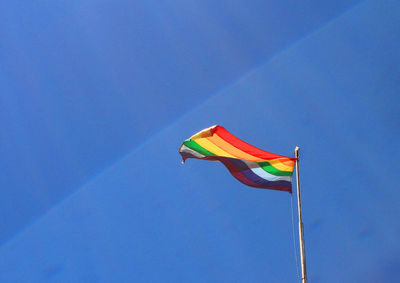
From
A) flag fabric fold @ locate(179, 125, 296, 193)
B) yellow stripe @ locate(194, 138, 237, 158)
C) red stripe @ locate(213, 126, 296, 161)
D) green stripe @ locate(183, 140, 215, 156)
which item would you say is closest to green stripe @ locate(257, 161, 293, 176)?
flag fabric fold @ locate(179, 125, 296, 193)

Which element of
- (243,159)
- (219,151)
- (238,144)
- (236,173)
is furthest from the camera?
(238,144)

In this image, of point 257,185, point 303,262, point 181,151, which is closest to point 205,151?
point 181,151

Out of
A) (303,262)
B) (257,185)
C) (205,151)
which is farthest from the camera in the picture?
(205,151)

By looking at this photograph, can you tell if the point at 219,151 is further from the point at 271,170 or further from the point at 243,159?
the point at 271,170

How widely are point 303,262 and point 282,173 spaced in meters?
1.29

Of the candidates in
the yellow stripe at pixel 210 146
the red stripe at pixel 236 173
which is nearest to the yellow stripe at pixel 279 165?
the red stripe at pixel 236 173

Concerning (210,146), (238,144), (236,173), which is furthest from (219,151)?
(236,173)

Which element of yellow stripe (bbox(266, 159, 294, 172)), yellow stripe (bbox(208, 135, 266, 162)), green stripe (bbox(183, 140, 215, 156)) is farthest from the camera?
green stripe (bbox(183, 140, 215, 156))

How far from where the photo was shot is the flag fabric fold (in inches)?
225

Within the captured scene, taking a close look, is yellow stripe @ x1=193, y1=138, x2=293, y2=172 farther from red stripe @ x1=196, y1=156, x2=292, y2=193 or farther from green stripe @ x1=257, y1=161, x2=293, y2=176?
red stripe @ x1=196, y1=156, x2=292, y2=193

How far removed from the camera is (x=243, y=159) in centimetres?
599

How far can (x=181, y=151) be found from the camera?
20.2 ft

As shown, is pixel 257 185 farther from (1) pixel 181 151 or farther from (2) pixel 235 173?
(1) pixel 181 151

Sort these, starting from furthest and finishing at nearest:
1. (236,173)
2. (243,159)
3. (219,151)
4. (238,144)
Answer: (238,144), (219,151), (243,159), (236,173)
